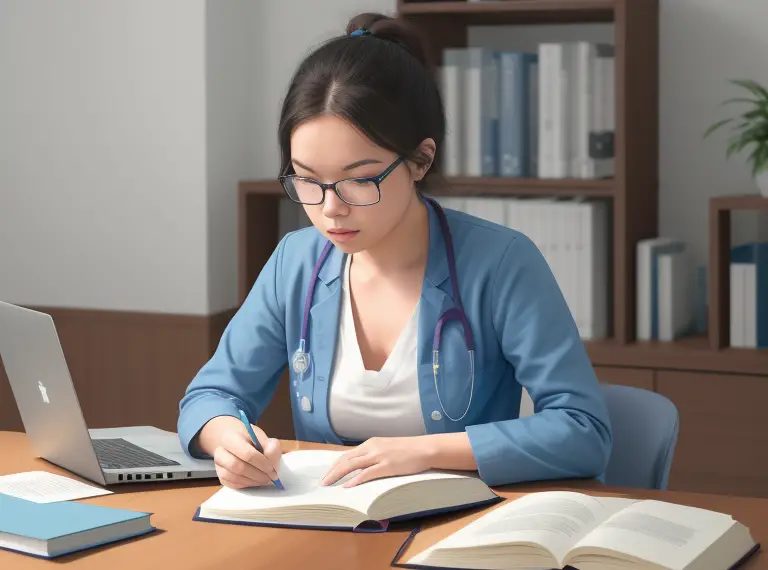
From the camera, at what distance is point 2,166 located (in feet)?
12.0

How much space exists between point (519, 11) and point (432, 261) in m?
1.46

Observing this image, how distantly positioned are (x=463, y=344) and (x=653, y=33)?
5.57 ft

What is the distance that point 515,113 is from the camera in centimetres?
322

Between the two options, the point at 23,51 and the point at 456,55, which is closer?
the point at 456,55

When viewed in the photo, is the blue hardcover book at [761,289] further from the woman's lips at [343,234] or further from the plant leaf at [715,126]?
the woman's lips at [343,234]

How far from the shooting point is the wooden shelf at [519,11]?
10.2ft

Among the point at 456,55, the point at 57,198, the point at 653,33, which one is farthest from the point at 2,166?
the point at 653,33

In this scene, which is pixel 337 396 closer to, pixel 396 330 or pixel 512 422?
pixel 396 330

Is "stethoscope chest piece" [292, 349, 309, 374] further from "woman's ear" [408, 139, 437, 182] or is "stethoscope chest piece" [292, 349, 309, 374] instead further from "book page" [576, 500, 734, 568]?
"book page" [576, 500, 734, 568]

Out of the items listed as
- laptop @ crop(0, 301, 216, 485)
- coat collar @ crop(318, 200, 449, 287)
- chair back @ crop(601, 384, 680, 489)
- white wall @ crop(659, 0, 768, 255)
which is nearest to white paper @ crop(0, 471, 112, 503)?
laptop @ crop(0, 301, 216, 485)

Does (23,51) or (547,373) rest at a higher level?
(23,51)

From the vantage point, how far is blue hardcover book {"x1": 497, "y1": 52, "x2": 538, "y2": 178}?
10.6ft

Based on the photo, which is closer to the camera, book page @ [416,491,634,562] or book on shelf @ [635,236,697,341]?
book page @ [416,491,634,562]

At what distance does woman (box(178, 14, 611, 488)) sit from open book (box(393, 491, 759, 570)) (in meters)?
0.23
